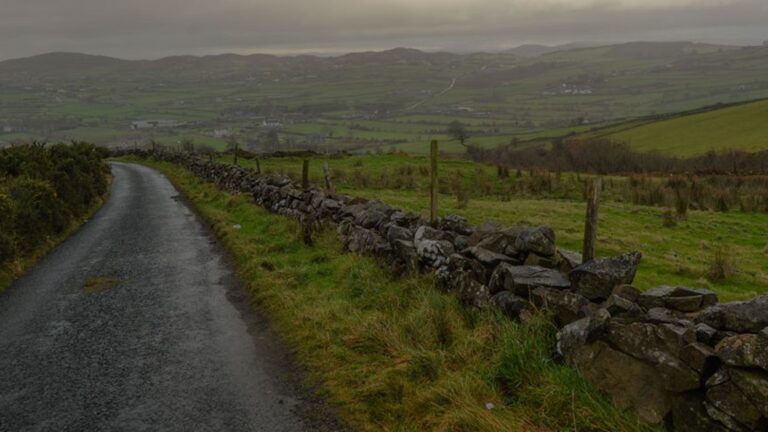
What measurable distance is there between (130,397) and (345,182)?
97.7 ft

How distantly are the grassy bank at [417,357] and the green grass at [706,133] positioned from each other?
60.4m

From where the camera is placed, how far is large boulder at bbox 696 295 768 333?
527 centimetres

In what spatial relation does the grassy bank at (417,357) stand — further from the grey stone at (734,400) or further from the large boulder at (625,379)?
the grey stone at (734,400)

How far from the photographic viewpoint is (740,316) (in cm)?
539

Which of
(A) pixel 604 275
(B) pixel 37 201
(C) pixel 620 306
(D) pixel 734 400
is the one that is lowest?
(D) pixel 734 400

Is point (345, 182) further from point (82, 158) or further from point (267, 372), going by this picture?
point (267, 372)

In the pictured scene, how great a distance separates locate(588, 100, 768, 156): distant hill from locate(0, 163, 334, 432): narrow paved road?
62119mm

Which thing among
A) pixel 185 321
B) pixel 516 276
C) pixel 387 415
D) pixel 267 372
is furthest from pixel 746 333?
pixel 185 321

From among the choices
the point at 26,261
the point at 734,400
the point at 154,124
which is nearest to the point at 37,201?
the point at 26,261

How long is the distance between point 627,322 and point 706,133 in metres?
76.9

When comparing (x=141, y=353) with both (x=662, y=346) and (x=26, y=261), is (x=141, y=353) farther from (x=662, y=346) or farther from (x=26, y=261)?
(x=26, y=261)

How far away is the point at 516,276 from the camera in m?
8.09

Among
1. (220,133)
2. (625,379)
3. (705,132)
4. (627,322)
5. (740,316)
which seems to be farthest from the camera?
(220,133)

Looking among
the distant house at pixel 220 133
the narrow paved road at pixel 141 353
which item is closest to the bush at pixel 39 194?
the narrow paved road at pixel 141 353
